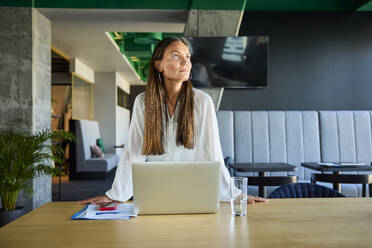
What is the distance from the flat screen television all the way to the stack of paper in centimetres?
342

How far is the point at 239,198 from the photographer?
1172mm

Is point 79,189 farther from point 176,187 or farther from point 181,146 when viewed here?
point 176,187

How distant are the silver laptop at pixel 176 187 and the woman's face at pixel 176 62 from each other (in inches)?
18.0

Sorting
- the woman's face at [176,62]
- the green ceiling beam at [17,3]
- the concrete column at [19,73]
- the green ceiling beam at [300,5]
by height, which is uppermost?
the green ceiling beam at [300,5]

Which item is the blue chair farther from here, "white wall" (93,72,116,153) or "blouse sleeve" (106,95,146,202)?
"white wall" (93,72,116,153)

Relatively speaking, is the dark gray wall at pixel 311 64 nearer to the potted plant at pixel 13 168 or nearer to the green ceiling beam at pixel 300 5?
the green ceiling beam at pixel 300 5

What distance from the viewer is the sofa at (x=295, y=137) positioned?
4383 mm

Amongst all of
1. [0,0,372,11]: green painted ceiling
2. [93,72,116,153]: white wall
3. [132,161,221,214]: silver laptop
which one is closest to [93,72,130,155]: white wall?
[93,72,116,153]: white wall

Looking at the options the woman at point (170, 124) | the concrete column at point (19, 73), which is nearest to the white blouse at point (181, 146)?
the woman at point (170, 124)

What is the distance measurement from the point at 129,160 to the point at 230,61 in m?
3.47

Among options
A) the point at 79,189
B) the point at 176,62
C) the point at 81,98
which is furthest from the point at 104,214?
the point at 81,98

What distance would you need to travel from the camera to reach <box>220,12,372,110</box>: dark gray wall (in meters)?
4.97

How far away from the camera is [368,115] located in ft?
14.7

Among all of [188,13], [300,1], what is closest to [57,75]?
[188,13]
